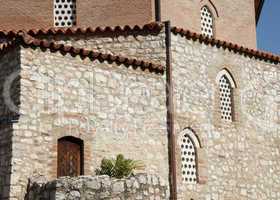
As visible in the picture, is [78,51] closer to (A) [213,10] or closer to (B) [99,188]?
(B) [99,188]

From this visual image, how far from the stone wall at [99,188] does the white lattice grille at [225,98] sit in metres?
5.60

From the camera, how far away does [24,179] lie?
1220cm

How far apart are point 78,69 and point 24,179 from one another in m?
2.90

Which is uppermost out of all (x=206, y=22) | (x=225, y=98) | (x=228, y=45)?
(x=206, y=22)

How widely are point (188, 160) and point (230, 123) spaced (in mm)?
2026

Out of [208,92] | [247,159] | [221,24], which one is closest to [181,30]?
[208,92]

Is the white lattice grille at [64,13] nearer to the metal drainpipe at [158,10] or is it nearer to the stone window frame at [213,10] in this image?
the metal drainpipe at [158,10]

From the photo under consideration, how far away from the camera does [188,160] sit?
15.6 metres

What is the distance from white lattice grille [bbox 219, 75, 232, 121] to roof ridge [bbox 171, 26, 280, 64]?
0.94 metres

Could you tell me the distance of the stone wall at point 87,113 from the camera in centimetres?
1252

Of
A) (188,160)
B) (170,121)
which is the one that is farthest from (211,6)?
(188,160)

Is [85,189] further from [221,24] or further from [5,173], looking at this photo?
[221,24]

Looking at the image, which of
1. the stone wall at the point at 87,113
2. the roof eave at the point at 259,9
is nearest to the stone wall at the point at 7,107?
the stone wall at the point at 87,113

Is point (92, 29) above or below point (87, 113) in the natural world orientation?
above
